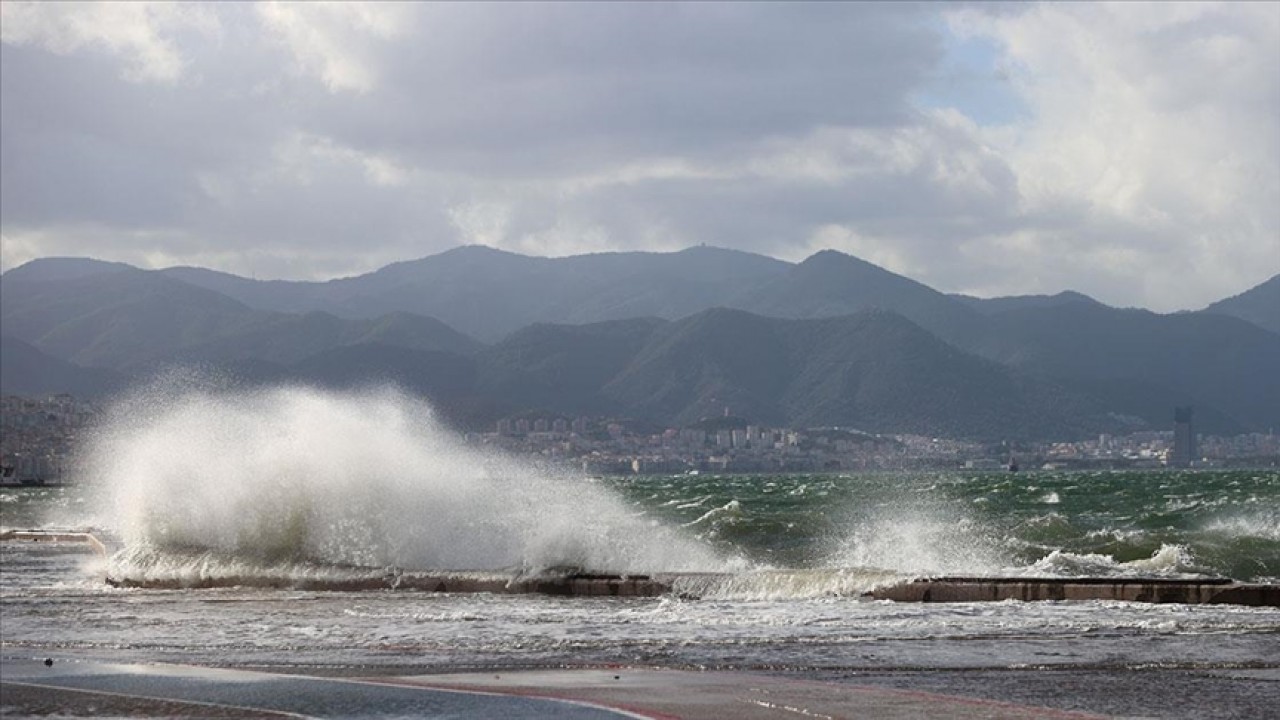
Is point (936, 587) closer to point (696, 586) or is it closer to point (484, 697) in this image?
point (696, 586)

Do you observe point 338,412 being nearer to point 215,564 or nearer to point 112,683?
point 215,564

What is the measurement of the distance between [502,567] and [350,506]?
5.86 meters

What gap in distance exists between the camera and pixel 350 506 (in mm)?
42375

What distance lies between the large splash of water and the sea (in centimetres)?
8

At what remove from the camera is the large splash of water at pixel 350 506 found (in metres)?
40.3

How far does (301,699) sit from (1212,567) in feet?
91.4

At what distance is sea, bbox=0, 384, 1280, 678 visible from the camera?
21.5 m

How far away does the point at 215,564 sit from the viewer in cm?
3997

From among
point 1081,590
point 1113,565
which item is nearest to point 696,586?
point 1081,590

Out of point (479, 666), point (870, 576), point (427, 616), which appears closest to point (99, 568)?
point (427, 616)

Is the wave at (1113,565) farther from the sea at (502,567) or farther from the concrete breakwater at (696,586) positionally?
the concrete breakwater at (696,586)

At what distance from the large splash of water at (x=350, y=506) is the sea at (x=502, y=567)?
0.26 ft

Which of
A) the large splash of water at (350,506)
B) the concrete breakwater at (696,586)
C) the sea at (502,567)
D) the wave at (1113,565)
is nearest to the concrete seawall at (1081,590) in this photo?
the concrete breakwater at (696,586)

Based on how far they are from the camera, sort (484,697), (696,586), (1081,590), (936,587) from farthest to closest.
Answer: (696,586)
(936,587)
(1081,590)
(484,697)
